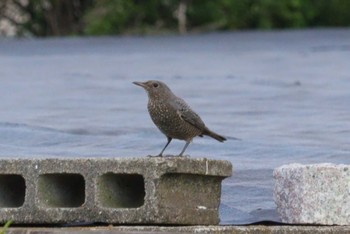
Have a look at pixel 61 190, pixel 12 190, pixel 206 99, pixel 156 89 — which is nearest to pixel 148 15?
pixel 206 99

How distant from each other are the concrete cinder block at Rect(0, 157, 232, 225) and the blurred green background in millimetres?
14698

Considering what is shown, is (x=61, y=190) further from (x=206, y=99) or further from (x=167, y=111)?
(x=206, y=99)

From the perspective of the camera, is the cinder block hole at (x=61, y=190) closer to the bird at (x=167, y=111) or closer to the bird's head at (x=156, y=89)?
the bird at (x=167, y=111)

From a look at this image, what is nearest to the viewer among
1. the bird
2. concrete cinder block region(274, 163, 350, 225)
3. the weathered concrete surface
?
the weathered concrete surface

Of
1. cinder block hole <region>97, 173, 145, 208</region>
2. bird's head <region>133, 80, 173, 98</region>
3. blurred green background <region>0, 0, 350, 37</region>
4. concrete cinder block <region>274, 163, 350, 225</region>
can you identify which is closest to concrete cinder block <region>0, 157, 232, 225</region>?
cinder block hole <region>97, 173, 145, 208</region>

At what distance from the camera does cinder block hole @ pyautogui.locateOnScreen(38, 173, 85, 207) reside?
5.42 m

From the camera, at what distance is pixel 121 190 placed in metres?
5.48

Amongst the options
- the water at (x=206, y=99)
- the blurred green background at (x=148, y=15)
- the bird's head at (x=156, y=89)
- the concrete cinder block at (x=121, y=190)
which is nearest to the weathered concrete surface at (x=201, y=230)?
the concrete cinder block at (x=121, y=190)

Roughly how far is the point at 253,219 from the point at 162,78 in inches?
209

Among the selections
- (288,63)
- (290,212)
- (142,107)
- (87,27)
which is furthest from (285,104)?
(87,27)

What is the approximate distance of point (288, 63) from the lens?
12.1m

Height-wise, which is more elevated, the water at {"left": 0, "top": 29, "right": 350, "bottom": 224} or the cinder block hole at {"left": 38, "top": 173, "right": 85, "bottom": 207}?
the cinder block hole at {"left": 38, "top": 173, "right": 85, "bottom": 207}

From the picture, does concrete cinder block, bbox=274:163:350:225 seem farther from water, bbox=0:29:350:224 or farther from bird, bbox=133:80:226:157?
bird, bbox=133:80:226:157

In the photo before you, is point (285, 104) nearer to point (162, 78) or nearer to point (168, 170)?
point (162, 78)
